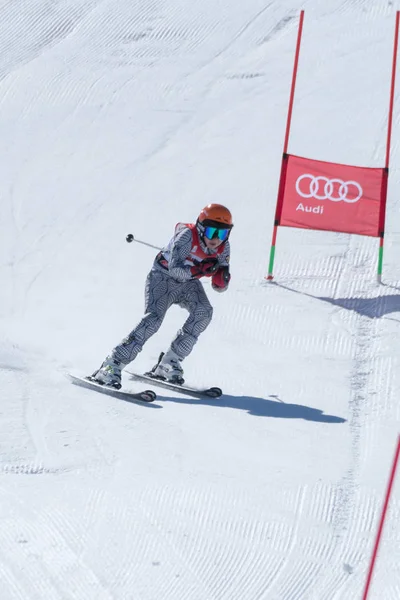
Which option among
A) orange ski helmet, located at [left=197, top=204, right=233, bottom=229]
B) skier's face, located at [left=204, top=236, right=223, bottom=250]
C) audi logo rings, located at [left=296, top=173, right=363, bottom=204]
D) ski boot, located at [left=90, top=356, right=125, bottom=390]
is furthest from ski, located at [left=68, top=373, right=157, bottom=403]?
audi logo rings, located at [left=296, top=173, right=363, bottom=204]

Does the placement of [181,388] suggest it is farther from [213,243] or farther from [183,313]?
[183,313]

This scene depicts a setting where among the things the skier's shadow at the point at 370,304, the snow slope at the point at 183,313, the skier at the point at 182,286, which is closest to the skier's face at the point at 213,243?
the skier at the point at 182,286

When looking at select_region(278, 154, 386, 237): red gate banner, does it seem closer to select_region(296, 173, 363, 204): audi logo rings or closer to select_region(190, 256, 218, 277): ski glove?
select_region(296, 173, 363, 204): audi logo rings

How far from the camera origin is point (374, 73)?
13.6 m

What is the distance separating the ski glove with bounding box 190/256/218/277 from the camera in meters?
8.04

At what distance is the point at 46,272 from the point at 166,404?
330 centimetres

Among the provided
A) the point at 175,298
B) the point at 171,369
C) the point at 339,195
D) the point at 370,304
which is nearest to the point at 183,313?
the point at 175,298

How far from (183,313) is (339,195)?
178 cm

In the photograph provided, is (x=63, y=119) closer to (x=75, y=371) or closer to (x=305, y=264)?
(x=305, y=264)

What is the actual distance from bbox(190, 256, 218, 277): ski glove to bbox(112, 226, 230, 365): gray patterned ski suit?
4 cm

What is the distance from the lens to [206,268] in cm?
804

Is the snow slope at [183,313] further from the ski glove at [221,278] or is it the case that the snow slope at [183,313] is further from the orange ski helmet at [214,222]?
the orange ski helmet at [214,222]

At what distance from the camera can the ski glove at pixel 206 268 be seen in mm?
8039

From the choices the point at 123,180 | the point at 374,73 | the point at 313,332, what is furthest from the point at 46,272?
the point at 374,73
